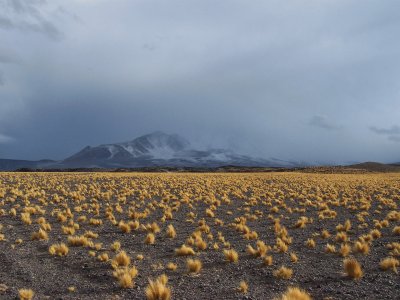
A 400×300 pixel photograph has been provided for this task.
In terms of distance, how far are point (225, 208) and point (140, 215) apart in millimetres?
6021

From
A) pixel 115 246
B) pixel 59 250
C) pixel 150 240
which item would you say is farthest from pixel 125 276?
pixel 150 240

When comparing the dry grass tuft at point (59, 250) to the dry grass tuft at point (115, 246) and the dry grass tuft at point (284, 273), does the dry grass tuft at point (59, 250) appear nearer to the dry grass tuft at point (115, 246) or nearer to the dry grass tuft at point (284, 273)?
the dry grass tuft at point (115, 246)

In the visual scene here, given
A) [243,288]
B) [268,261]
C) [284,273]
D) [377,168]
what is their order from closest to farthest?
[243,288]
[284,273]
[268,261]
[377,168]

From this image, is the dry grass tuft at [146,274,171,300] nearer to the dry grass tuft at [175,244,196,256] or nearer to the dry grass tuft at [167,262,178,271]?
the dry grass tuft at [167,262,178,271]

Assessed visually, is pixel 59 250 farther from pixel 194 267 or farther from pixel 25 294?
pixel 194 267

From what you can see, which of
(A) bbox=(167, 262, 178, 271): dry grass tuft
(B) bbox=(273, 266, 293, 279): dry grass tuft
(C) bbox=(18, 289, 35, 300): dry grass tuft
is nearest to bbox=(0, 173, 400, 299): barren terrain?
(B) bbox=(273, 266, 293, 279): dry grass tuft

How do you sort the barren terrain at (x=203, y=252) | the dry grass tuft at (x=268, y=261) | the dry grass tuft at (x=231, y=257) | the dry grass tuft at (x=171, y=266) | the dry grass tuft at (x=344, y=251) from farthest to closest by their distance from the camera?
the dry grass tuft at (x=344, y=251), the dry grass tuft at (x=231, y=257), the dry grass tuft at (x=268, y=261), the dry grass tuft at (x=171, y=266), the barren terrain at (x=203, y=252)

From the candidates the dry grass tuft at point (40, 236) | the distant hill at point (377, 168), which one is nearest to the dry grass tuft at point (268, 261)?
the dry grass tuft at point (40, 236)

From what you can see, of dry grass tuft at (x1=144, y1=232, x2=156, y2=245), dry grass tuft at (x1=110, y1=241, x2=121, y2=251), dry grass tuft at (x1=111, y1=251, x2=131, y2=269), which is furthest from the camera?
dry grass tuft at (x1=144, y1=232, x2=156, y2=245)

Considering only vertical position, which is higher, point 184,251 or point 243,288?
point 184,251

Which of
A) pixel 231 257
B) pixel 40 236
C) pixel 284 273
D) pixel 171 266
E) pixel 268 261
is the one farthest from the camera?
pixel 40 236

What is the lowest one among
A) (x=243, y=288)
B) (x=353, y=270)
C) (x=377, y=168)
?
(x=243, y=288)

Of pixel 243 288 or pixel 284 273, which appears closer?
pixel 243 288

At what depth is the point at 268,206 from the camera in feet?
86.0
